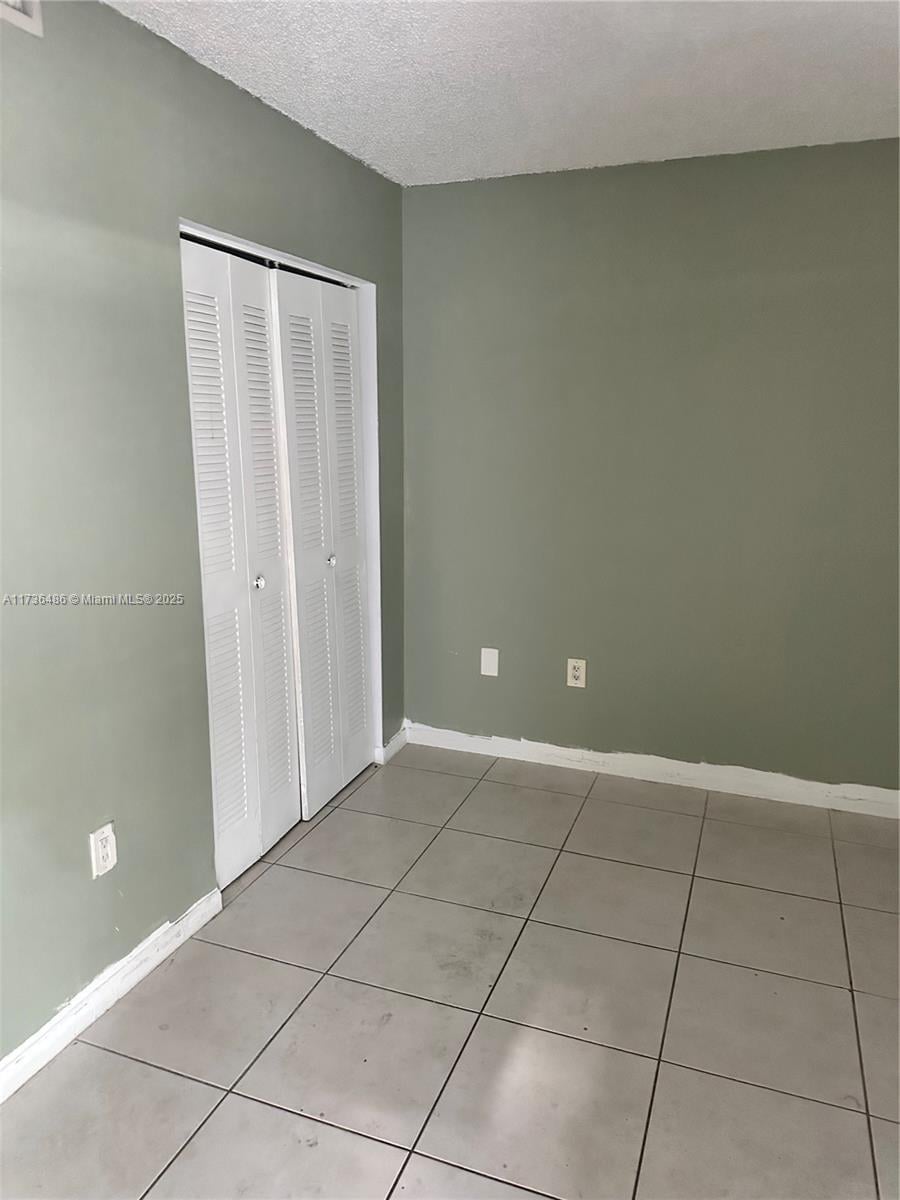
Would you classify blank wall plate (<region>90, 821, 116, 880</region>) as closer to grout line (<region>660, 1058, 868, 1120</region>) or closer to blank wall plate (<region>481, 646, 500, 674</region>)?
grout line (<region>660, 1058, 868, 1120</region>)

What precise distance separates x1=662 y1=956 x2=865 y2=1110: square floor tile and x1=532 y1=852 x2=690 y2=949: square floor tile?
0.16 m

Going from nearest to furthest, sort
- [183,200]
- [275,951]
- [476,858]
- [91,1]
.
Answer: [91,1], [183,200], [275,951], [476,858]

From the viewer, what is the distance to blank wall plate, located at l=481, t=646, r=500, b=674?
3.34 meters

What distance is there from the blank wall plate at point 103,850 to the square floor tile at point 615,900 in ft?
3.71

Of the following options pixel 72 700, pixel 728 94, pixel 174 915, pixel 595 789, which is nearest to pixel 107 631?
pixel 72 700

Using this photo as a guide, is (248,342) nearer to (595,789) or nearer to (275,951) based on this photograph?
(275,951)

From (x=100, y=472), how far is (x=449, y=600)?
1.73 metres

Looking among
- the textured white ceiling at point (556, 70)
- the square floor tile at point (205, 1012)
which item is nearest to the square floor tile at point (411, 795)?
the square floor tile at point (205, 1012)

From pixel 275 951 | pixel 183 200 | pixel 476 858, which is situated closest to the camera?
pixel 183 200

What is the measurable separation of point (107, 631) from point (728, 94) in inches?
82.4

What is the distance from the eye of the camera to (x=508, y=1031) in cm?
192

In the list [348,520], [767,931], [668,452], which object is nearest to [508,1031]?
[767,931]

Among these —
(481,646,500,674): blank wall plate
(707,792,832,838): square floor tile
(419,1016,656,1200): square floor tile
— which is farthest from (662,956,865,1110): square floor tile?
(481,646,500,674): blank wall plate

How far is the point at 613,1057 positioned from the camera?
1.84 meters
